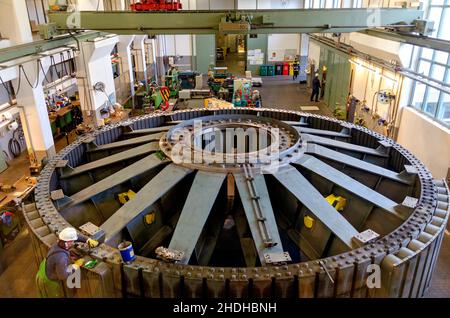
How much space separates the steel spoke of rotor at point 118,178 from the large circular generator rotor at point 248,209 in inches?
1.2

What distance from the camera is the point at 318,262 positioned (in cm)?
379

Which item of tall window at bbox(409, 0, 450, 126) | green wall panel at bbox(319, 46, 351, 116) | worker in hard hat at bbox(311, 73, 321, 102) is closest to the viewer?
tall window at bbox(409, 0, 450, 126)

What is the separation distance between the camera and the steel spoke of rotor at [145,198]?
459 centimetres

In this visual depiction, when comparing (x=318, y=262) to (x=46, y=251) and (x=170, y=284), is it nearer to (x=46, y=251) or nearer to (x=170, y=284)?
(x=170, y=284)

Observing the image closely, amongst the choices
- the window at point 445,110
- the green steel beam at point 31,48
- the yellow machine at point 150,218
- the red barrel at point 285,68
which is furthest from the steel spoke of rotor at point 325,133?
the red barrel at point 285,68

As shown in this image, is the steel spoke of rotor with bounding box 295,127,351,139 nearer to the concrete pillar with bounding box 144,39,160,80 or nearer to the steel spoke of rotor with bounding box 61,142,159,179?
the steel spoke of rotor with bounding box 61,142,159,179

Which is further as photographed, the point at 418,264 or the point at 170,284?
the point at 418,264

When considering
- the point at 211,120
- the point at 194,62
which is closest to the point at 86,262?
the point at 211,120

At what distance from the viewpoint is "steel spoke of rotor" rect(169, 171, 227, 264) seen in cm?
431

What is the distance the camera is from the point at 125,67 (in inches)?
819

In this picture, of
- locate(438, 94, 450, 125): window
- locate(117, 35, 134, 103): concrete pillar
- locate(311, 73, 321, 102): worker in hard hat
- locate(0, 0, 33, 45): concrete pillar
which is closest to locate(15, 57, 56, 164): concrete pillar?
locate(0, 0, 33, 45): concrete pillar

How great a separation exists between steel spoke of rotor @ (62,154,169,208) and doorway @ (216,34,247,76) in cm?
2720

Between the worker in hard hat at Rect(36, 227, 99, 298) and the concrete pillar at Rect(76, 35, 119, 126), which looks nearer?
the worker in hard hat at Rect(36, 227, 99, 298)

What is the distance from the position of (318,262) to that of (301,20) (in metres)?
6.24
